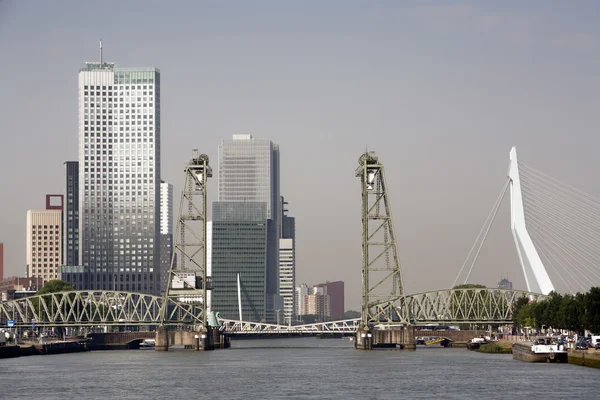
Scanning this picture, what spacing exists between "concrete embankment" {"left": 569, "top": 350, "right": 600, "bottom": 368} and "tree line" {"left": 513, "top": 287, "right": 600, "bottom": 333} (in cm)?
1187

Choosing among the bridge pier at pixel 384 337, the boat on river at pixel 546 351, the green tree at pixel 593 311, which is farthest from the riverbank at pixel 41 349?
the green tree at pixel 593 311

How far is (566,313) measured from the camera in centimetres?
14375

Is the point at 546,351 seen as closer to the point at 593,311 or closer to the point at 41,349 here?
the point at 593,311

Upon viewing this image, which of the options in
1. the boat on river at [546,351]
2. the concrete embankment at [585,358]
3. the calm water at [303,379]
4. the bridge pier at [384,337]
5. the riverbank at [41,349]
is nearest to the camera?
the calm water at [303,379]

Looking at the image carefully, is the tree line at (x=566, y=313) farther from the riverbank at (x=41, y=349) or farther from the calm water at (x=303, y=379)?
the riverbank at (x=41, y=349)

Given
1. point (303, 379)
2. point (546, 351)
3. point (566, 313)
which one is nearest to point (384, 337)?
point (566, 313)

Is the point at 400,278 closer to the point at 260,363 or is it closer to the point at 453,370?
the point at 260,363

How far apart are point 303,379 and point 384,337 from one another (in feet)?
206

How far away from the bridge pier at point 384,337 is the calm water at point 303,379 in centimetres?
2588

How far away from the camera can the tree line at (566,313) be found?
130875 mm

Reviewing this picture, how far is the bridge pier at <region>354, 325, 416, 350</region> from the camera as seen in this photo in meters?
163

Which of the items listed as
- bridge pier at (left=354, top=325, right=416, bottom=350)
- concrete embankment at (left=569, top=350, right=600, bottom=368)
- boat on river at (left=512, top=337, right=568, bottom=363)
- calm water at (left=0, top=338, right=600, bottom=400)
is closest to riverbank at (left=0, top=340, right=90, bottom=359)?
calm water at (left=0, top=338, right=600, bottom=400)

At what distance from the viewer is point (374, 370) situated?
364ft

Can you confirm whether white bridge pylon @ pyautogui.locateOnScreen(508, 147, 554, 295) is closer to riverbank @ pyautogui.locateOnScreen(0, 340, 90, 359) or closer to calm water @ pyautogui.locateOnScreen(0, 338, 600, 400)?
calm water @ pyautogui.locateOnScreen(0, 338, 600, 400)
